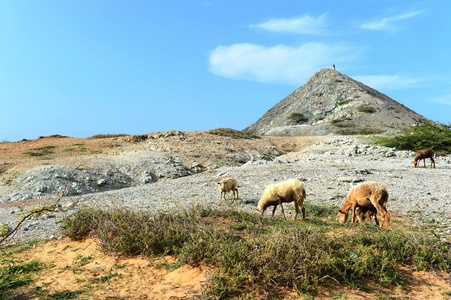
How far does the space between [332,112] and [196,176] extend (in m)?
56.8

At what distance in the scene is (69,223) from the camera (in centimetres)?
981

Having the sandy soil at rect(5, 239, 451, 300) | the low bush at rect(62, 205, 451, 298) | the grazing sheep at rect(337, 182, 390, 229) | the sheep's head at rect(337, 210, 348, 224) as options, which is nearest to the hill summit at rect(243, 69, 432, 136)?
the sheep's head at rect(337, 210, 348, 224)

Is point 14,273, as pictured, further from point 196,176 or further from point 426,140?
point 426,140

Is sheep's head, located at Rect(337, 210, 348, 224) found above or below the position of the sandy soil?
above

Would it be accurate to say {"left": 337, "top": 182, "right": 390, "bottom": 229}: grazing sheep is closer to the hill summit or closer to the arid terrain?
the arid terrain

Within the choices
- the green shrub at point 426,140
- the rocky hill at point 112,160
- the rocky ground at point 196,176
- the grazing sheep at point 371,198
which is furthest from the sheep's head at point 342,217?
the green shrub at point 426,140

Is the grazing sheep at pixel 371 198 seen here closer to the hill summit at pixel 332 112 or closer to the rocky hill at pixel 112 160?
the rocky hill at pixel 112 160

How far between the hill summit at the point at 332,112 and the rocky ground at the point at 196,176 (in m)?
23.9

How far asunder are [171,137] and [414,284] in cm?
3277

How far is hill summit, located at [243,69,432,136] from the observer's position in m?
60.8

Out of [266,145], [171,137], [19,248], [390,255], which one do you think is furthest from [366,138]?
[19,248]

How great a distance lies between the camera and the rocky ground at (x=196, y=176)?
1290cm

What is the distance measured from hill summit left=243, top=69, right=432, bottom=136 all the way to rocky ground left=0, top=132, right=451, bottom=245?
2394 cm

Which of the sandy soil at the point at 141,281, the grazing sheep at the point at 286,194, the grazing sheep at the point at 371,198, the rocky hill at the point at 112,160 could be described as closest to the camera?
the sandy soil at the point at 141,281
